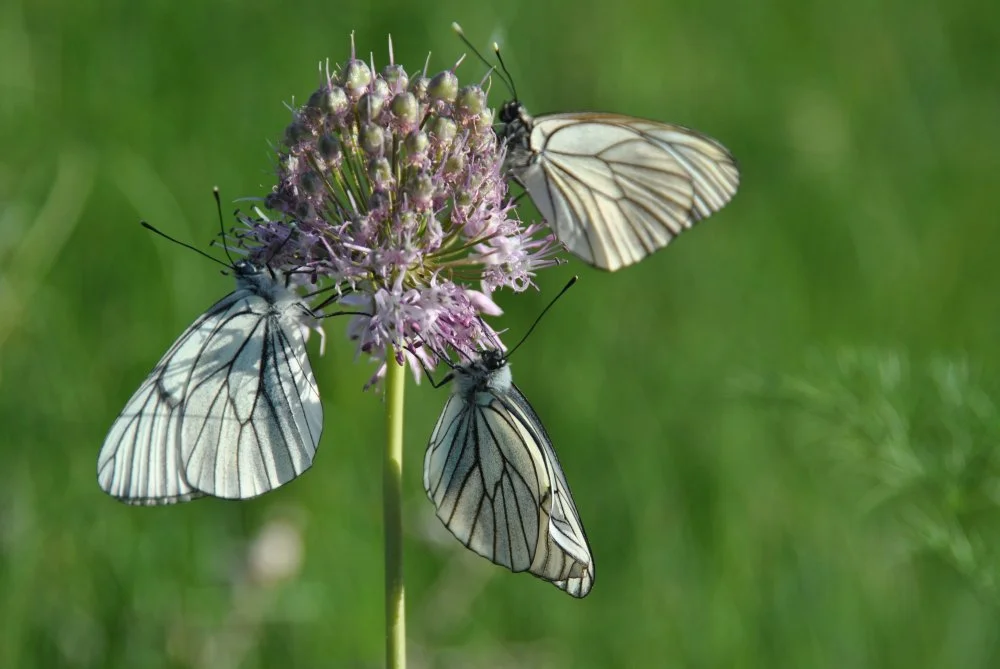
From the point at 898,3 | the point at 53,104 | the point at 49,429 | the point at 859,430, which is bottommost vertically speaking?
the point at 859,430

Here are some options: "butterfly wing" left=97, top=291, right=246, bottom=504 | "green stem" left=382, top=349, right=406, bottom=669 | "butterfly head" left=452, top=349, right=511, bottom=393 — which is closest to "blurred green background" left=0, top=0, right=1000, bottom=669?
"butterfly wing" left=97, top=291, right=246, bottom=504

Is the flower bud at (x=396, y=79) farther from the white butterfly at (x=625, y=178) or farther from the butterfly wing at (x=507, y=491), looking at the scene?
the butterfly wing at (x=507, y=491)

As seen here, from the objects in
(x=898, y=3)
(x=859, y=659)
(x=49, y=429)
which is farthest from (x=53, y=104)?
(x=898, y=3)

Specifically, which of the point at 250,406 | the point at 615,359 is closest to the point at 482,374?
the point at 250,406

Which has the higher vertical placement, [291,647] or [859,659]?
[291,647]

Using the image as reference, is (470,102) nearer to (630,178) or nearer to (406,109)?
(406,109)

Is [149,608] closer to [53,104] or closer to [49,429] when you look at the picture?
[49,429]

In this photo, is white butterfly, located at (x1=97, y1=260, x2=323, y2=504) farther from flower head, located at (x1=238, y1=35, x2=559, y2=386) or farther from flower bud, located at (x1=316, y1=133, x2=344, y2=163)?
flower bud, located at (x1=316, y1=133, x2=344, y2=163)
